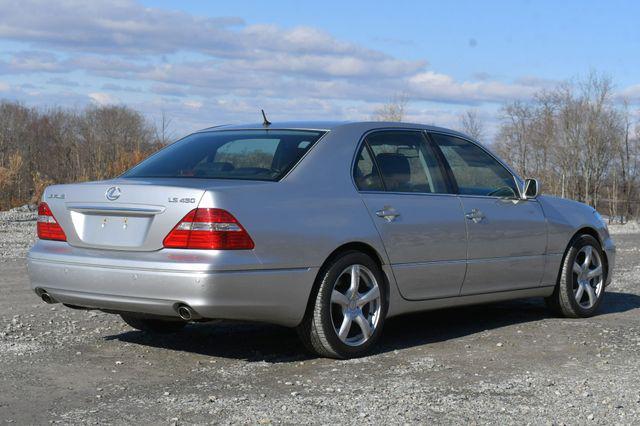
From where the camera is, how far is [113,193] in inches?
236

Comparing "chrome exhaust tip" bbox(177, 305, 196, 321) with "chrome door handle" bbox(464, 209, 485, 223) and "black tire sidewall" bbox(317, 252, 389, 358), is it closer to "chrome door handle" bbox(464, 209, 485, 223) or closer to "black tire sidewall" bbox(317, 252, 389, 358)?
"black tire sidewall" bbox(317, 252, 389, 358)

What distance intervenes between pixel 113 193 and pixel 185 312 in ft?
2.99

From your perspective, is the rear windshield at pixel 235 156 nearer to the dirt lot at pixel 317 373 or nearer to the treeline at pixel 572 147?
the dirt lot at pixel 317 373

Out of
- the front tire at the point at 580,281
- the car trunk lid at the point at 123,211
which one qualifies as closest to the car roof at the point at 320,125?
the car trunk lid at the point at 123,211

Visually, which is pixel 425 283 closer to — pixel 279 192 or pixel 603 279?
pixel 279 192

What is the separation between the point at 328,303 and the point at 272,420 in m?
1.58

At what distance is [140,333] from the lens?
7.41 meters

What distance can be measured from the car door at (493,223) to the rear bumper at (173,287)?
179 centimetres

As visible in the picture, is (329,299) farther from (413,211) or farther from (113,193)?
(113,193)

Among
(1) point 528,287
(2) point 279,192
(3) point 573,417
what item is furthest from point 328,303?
(1) point 528,287

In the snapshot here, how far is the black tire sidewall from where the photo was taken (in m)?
6.17

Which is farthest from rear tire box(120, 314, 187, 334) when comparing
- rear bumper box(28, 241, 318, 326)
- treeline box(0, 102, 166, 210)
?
treeline box(0, 102, 166, 210)

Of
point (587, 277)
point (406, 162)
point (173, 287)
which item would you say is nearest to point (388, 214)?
point (406, 162)

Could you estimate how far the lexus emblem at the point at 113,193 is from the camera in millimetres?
5965
